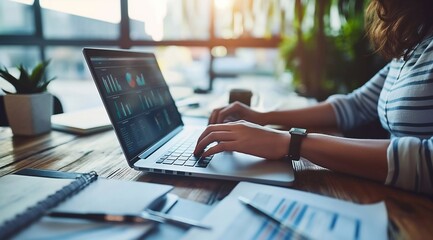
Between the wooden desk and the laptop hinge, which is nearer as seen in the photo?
the wooden desk

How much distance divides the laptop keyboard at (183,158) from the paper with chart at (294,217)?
15 cm

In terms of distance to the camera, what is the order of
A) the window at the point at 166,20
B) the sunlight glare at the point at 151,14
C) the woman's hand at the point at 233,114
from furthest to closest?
the sunlight glare at the point at 151,14, the window at the point at 166,20, the woman's hand at the point at 233,114

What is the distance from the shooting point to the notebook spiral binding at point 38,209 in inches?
13.7

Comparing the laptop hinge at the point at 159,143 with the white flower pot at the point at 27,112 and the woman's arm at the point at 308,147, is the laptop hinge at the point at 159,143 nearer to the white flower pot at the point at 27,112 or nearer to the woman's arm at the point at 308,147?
the woman's arm at the point at 308,147

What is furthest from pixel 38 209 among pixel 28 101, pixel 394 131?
pixel 394 131

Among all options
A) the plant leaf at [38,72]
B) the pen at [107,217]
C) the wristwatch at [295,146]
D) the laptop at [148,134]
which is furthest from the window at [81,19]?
the pen at [107,217]

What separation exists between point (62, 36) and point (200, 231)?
2.63 meters

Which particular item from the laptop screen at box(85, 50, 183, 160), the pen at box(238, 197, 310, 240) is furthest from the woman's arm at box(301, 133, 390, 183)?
the laptop screen at box(85, 50, 183, 160)

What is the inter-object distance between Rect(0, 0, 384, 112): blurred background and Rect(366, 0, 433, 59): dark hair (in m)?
0.95

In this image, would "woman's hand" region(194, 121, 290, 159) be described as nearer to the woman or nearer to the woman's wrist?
the woman

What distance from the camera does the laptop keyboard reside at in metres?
0.61

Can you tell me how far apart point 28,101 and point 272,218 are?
2.53 feet

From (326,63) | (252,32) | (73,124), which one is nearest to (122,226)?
(73,124)

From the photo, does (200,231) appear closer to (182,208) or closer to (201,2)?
(182,208)
